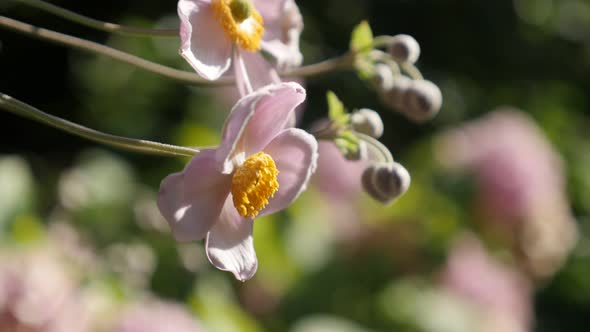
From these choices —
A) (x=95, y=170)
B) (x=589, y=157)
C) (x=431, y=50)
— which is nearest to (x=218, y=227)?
(x=95, y=170)

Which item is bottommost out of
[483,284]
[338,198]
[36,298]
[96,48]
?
[483,284]

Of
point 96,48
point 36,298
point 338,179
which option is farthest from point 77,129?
point 338,179

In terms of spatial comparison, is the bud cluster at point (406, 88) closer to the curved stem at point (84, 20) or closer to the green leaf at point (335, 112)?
the green leaf at point (335, 112)

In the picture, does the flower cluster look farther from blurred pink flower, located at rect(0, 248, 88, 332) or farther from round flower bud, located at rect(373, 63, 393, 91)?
blurred pink flower, located at rect(0, 248, 88, 332)

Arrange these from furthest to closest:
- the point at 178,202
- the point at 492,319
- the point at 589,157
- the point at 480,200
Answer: the point at 589,157 → the point at 480,200 → the point at 492,319 → the point at 178,202

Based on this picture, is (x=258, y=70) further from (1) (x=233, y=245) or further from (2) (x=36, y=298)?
(2) (x=36, y=298)

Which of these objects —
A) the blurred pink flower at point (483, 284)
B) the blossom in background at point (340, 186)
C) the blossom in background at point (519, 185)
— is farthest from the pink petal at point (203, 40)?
the blossom in background at point (519, 185)

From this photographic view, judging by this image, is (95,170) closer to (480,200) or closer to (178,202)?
(480,200)

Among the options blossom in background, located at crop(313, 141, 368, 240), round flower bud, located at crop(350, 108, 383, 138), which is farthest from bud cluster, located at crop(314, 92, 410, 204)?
blossom in background, located at crop(313, 141, 368, 240)
